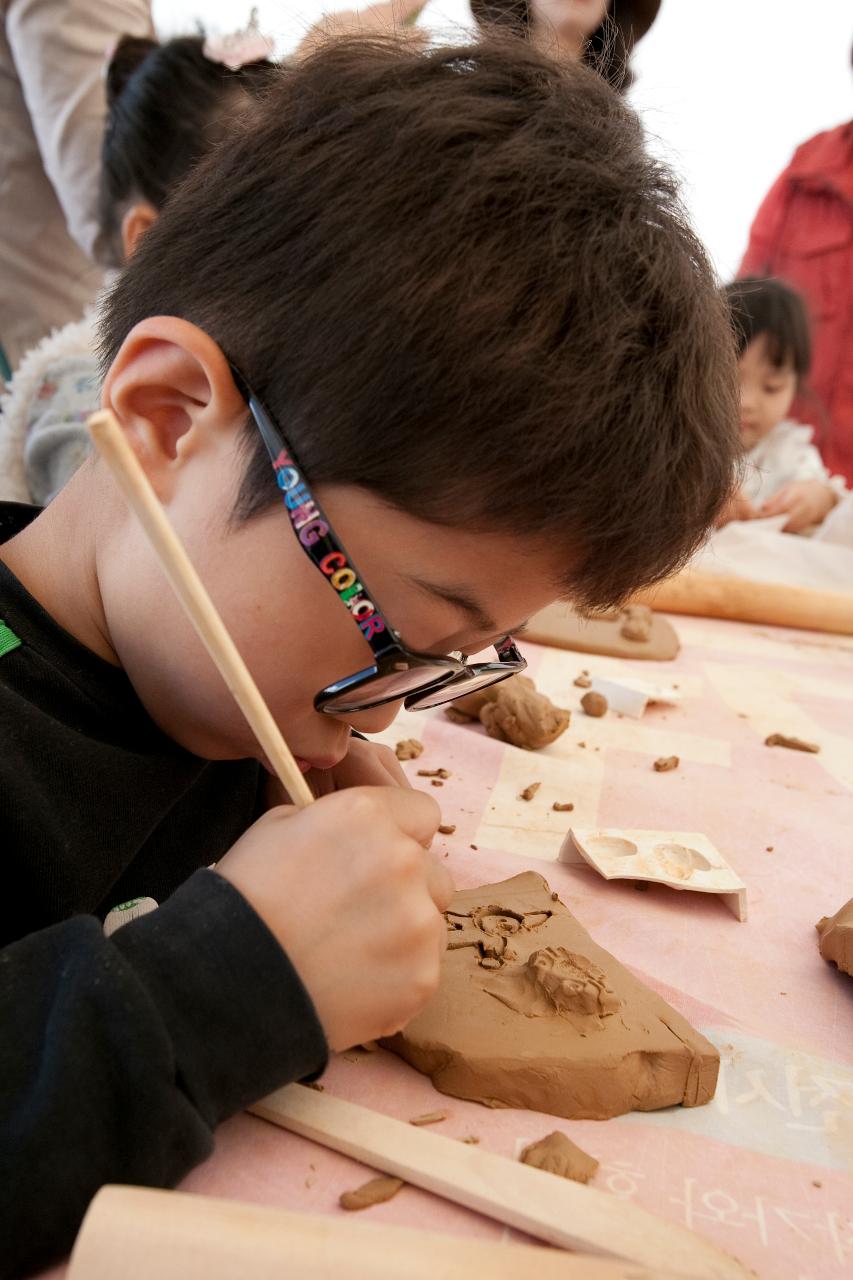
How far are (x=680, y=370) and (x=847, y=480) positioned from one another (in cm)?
337

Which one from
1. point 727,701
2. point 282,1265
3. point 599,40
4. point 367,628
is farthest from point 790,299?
point 282,1265

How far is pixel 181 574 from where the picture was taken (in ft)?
1.75

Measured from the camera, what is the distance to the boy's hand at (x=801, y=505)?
2.97 metres

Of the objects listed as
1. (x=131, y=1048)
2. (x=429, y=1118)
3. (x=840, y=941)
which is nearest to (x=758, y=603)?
(x=840, y=941)

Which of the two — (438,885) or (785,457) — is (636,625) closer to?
(438,885)

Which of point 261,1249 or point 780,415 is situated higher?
point 261,1249

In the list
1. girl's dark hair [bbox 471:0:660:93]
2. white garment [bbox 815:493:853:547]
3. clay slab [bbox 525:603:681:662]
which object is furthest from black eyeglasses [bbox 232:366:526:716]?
white garment [bbox 815:493:853:547]

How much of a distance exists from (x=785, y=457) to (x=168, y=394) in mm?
3161

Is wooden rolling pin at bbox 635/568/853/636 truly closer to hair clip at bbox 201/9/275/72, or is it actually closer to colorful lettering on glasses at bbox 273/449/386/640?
hair clip at bbox 201/9/275/72

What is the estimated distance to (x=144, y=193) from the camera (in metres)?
1.96

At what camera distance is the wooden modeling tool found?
444mm

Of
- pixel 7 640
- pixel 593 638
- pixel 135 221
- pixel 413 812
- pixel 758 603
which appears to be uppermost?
pixel 135 221

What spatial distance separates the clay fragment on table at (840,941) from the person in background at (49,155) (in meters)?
1.99

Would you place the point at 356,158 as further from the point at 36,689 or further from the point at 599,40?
the point at 599,40
